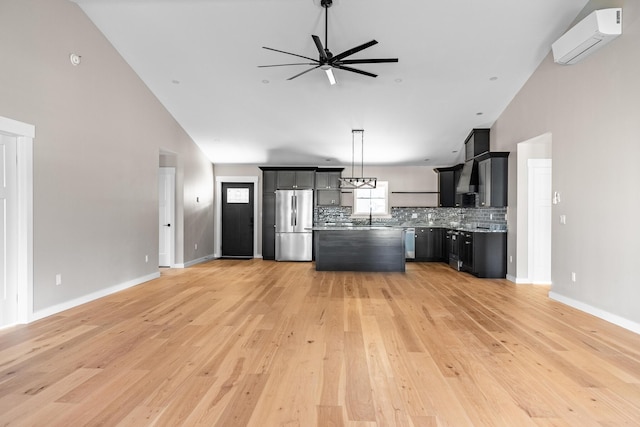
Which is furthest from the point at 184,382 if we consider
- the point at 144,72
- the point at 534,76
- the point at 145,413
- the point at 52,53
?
the point at 534,76

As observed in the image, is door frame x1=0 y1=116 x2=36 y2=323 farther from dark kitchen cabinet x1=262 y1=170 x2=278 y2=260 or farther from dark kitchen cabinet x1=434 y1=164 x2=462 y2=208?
dark kitchen cabinet x1=434 y1=164 x2=462 y2=208

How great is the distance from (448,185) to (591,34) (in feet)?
17.8

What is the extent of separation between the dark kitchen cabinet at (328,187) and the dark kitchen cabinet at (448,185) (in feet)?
8.19

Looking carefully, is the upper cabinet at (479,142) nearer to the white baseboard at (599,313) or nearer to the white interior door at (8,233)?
the white baseboard at (599,313)

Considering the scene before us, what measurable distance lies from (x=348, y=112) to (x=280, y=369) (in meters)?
5.22

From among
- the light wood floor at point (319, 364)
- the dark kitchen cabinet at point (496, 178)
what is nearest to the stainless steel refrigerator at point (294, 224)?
the dark kitchen cabinet at point (496, 178)

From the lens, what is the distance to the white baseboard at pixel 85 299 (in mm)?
4031

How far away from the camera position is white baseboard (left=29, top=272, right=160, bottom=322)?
4.03m

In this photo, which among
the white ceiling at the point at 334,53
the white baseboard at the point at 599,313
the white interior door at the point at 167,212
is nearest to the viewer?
the white baseboard at the point at 599,313

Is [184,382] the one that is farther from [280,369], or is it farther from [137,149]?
[137,149]

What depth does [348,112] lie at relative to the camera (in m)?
6.90

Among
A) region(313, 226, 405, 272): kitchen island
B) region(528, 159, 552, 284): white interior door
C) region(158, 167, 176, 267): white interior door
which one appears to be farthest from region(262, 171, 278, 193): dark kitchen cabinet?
region(528, 159, 552, 284): white interior door

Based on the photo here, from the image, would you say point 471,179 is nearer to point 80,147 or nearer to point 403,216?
point 403,216

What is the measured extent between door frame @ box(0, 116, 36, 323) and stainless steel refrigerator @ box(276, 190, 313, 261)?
5645 millimetres
